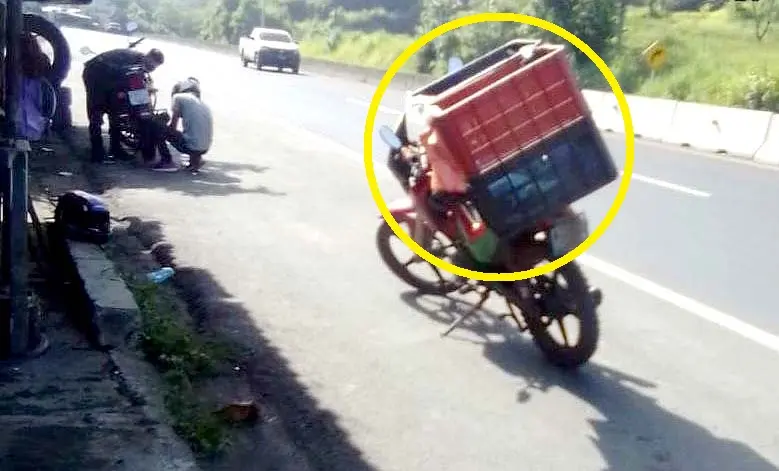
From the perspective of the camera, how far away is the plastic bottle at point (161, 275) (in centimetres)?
740

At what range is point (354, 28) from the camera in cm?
5538

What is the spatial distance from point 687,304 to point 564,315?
188 cm

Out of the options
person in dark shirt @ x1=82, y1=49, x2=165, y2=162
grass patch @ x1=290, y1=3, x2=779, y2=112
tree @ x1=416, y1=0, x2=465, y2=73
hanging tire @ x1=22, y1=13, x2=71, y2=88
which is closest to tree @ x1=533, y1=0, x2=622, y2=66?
grass patch @ x1=290, y1=3, x2=779, y2=112

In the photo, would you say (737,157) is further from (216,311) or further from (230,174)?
(216,311)

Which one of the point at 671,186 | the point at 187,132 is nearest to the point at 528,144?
the point at 187,132

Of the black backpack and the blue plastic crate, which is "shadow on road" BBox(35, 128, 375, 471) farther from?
the blue plastic crate

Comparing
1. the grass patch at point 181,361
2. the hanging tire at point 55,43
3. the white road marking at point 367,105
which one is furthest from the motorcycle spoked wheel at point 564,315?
the white road marking at point 367,105

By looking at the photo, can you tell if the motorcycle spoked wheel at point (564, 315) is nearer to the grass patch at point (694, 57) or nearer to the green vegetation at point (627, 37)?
the green vegetation at point (627, 37)

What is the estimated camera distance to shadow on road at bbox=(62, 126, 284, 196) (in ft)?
A: 37.3

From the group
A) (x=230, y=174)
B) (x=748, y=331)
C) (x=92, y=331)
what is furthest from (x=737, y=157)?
(x=92, y=331)

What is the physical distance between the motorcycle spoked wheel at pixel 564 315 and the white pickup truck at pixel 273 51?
114 ft

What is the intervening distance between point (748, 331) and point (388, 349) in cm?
240

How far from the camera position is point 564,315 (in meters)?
6.10

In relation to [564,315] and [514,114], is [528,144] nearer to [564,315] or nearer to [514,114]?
[514,114]
